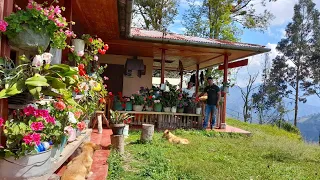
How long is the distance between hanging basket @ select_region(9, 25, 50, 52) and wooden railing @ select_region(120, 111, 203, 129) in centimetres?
590

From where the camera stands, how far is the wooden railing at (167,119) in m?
8.72

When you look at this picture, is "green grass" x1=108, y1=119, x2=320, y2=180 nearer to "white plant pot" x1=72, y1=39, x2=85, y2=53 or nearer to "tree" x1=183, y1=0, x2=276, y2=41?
"white plant pot" x1=72, y1=39, x2=85, y2=53

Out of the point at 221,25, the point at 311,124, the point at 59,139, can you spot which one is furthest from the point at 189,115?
the point at 311,124

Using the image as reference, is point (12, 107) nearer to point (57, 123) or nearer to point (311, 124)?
point (57, 123)

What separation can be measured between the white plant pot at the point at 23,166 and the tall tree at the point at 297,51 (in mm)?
31246

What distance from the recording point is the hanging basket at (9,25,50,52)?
2.51m

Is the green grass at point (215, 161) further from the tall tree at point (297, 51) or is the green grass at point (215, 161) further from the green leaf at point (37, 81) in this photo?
the tall tree at point (297, 51)

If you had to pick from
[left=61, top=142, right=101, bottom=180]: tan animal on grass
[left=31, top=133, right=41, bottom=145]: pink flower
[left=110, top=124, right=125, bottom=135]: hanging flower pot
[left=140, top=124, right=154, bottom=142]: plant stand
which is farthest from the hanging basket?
[left=140, top=124, right=154, bottom=142]: plant stand

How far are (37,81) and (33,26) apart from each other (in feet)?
2.12

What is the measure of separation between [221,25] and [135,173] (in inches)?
742

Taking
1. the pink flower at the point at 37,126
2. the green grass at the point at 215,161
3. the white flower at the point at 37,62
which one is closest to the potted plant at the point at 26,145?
the pink flower at the point at 37,126

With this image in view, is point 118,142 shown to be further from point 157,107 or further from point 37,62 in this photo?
point 157,107

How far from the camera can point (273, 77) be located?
33.6 m

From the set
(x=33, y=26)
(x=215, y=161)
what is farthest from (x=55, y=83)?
(x=215, y=161)
